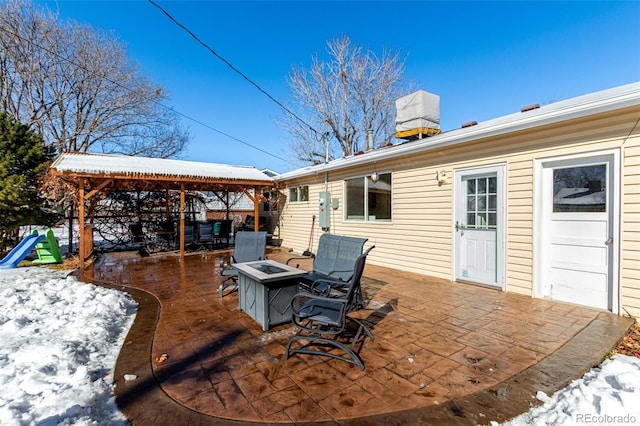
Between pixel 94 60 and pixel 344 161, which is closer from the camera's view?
pixel 344 161

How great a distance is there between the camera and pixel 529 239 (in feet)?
14.7

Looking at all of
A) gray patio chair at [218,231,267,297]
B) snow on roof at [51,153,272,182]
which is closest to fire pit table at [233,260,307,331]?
gray patio chair at [218,231,267,297]

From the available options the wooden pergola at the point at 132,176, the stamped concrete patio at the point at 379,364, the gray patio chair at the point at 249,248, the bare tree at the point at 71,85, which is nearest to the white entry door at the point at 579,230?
the stamped concrete patio at the point at 379,364

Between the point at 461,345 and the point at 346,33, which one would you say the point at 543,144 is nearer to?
the point at 461,345

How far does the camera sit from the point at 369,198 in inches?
296

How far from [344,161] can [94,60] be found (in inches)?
556

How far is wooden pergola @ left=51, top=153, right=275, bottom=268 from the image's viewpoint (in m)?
7.06

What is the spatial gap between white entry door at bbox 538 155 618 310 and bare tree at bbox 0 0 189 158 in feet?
52.9

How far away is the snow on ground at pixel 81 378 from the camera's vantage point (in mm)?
1868

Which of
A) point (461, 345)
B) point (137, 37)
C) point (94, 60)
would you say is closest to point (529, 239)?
point (461, 345)

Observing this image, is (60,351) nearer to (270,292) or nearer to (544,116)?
(270,292)

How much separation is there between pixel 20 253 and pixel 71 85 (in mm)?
10904

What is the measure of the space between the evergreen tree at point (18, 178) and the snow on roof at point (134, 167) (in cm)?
110

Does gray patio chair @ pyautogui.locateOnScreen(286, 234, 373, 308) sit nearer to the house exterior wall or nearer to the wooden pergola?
the house exterior wall
